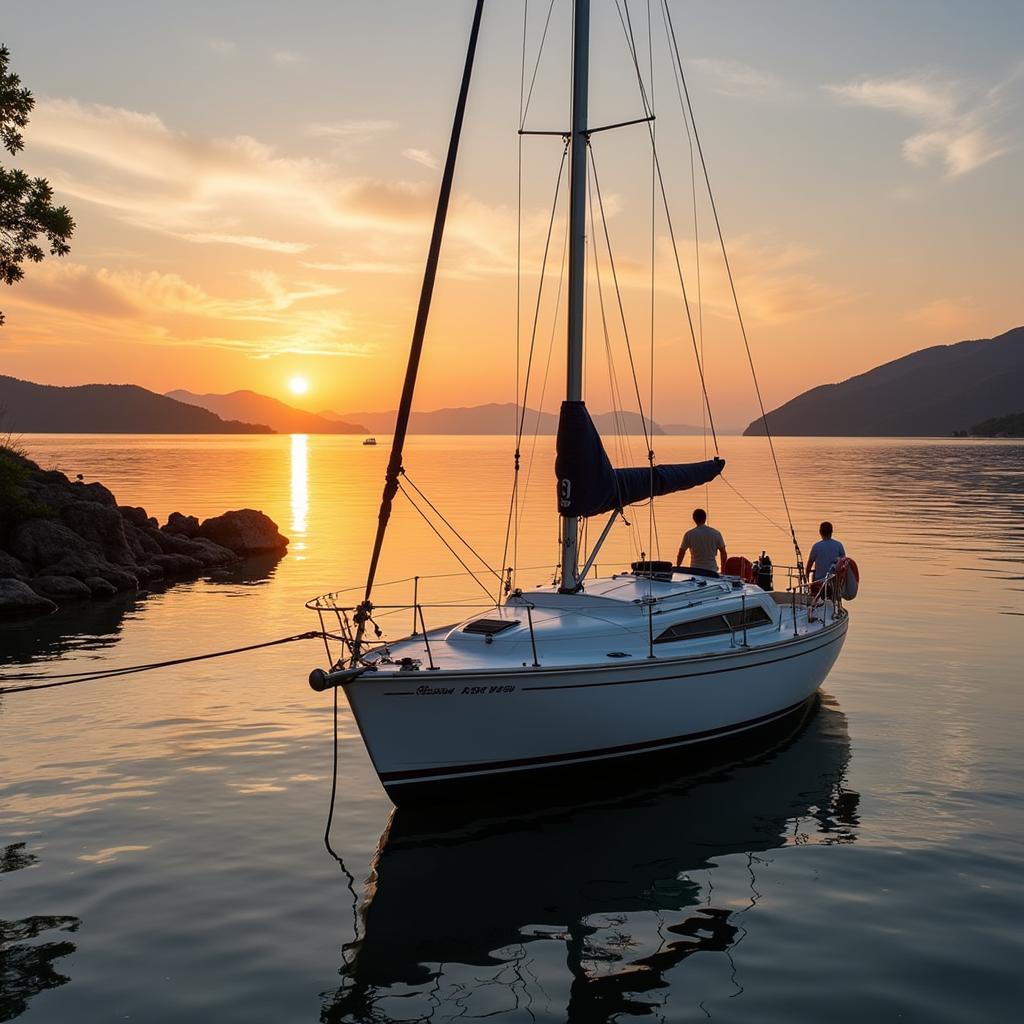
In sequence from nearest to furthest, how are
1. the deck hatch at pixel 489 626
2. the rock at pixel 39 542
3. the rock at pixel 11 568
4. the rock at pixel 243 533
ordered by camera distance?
1. the deck hatch at pixel 489 626
2. the rock at pixel 11 568
3. the rock at pixel 39 542
4. the rock at pixel 243 533

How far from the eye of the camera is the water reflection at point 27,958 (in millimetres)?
7957

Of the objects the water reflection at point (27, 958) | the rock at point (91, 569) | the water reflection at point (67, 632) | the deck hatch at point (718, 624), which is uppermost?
the deck hatch at point (718, 624)

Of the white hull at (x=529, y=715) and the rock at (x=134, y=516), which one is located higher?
the rock at (x=134, y=516)

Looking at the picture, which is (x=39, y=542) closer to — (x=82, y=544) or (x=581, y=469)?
(x=82, y=544)

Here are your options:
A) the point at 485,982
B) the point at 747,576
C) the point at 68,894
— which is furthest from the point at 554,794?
the point at 747,576

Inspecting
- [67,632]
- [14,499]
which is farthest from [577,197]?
[14,499]

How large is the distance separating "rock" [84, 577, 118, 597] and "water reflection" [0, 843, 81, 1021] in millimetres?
21346

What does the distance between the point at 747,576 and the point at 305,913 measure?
11877 millimetres

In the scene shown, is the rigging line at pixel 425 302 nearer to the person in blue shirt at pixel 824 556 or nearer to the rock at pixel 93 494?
the person in blue shirt at pixel 824 556

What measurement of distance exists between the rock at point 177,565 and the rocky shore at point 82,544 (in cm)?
4

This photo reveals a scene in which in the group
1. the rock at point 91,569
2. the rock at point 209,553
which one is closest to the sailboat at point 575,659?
the rock at point 91,569

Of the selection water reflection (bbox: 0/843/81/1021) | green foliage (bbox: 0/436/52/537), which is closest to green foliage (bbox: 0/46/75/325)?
green foliage (bbox: 0/436/52/537)

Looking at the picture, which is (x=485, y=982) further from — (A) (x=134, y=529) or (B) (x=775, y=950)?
(A) (x=134, y=529)

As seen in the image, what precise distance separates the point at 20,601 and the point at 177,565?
942 centimetres
